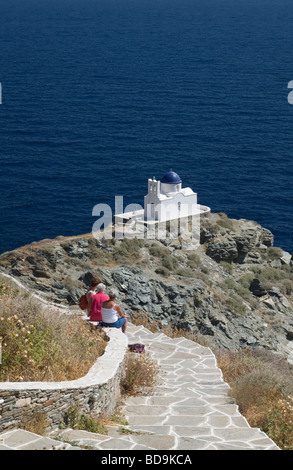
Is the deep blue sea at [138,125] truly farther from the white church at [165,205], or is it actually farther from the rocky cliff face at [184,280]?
the rocky cliff face at [184,280]

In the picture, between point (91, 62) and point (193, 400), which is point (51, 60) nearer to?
point (91, 62)

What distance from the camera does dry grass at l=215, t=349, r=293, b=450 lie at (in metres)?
11.0

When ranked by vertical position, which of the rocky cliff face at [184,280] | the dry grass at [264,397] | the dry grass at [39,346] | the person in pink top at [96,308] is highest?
the dry grass at [39,346]

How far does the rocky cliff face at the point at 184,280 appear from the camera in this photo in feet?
97.6

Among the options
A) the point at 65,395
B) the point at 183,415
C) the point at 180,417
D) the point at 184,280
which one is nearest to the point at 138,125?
the point at 184,280

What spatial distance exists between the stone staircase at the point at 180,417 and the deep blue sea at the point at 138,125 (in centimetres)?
3736

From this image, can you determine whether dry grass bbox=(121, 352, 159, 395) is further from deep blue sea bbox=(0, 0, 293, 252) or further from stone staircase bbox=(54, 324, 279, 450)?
deep blue sea bbox=(0, 0, 293, 252)

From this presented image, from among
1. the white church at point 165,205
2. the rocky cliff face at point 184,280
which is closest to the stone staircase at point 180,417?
the rocky cliff face at point 184,280

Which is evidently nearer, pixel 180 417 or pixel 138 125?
pixel 180 417

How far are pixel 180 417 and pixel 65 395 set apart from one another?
206 cm

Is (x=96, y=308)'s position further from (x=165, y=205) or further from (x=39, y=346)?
(x=165, y=205)

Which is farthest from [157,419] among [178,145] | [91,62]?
[91,62]

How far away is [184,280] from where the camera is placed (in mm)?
33719
